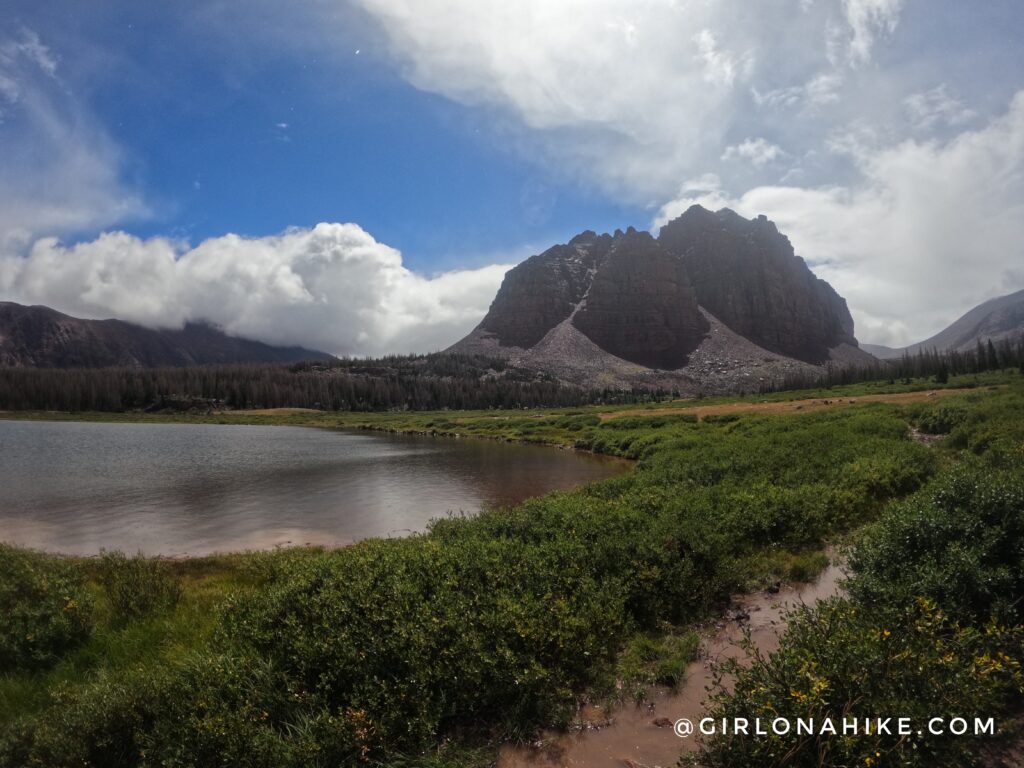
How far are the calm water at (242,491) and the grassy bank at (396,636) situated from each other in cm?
944

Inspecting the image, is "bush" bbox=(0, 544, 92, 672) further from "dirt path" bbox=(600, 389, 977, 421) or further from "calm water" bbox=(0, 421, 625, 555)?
"dirt path" bbox=(600, 389, 977, 421)

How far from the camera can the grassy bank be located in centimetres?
702

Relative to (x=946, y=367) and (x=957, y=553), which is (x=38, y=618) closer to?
(x=957, y=553)

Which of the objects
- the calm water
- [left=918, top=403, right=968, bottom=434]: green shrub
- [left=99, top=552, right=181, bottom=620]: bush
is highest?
[left=918, top=403, right=968, bottom=434]: green shrub

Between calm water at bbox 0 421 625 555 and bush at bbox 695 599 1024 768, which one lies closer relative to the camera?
bush at bbox 695 599 1024 768

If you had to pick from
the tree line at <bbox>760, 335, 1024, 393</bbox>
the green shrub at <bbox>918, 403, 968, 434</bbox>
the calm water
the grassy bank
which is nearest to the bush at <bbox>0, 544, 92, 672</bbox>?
the grassy bank

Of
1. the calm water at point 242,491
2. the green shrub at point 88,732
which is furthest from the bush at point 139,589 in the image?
the calm water at point 242,491

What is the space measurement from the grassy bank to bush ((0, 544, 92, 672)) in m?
0.05

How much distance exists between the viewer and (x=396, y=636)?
8023 millimetres

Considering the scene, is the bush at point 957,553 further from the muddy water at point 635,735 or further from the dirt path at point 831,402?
the dirt path at point 831,402

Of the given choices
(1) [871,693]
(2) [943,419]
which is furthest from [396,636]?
(2) [943,419]

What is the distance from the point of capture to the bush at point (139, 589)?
1233cm

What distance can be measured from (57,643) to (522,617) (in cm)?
1009

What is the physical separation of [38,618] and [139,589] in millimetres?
2080
